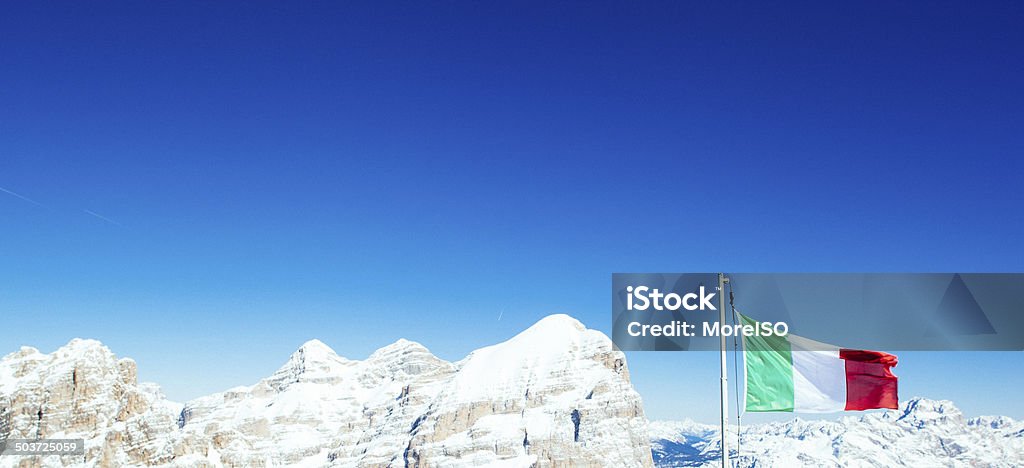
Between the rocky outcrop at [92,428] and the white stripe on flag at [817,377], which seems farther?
the rocky outcrop at [92,428]

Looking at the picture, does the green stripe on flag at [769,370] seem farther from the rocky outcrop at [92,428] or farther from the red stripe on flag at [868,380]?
the rocky outcrop at [92,428]

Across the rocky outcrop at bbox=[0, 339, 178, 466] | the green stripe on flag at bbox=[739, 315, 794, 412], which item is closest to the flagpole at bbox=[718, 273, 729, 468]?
the green stripe on flag at bbox=[739, 315, 794, 412]

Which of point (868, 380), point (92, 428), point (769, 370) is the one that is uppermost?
point (769, 370)

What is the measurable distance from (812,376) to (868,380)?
138 cm

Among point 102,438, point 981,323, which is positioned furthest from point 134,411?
point 981,323

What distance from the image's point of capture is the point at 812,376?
19.5 m

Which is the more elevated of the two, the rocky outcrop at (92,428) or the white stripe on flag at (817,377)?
the white stripe on flag at (817,377)

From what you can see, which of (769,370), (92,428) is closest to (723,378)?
(769,370)

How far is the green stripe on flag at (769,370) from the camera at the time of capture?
18922mm

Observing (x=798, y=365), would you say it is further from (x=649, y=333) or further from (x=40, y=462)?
(x=40, y=462)

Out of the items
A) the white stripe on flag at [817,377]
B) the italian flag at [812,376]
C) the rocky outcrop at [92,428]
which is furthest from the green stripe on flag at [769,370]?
the rocky outcrop at [92,428]

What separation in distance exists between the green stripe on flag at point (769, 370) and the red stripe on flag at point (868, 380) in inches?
59.2

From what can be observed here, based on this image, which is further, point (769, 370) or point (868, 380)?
point (868, 380)

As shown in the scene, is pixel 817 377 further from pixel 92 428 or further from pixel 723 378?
pixel 92 428
